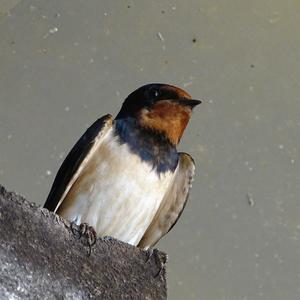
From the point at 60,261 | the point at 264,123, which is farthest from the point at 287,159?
the point at 60,261

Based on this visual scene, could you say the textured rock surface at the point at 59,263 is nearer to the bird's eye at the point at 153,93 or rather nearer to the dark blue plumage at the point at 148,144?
the dark blue plumage at the point at 148,144

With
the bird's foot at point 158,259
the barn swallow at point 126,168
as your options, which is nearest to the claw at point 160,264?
the bird's foot at point 158,259

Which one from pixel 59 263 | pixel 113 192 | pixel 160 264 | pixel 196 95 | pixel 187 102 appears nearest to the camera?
pixel 59 263

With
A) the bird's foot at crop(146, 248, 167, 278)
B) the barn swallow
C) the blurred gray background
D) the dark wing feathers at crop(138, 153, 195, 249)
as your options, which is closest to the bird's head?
the barn swallow

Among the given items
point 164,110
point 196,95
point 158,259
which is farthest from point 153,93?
point 158,259

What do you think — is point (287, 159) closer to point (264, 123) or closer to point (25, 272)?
point (264, 123)

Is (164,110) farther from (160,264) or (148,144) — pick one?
(160,264)

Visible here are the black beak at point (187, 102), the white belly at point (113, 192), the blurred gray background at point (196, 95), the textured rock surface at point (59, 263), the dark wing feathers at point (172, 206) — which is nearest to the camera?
the textured rock surface at point (59, 263)
